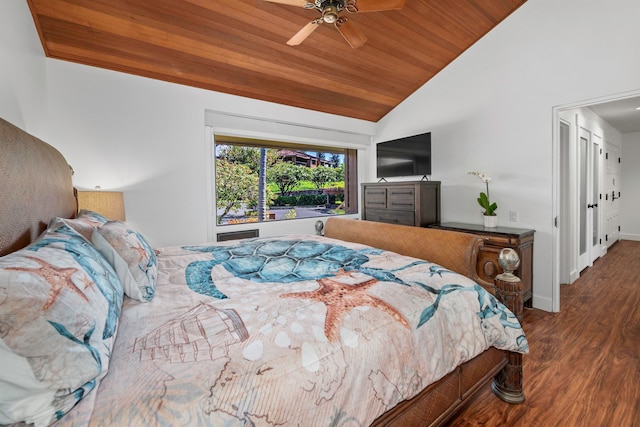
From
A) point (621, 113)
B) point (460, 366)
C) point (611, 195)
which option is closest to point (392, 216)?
point (460, 366)

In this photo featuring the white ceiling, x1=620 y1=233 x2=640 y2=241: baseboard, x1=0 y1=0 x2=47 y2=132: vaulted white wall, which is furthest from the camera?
x1=620 y1=233 x2=640 y2=241: baseboard

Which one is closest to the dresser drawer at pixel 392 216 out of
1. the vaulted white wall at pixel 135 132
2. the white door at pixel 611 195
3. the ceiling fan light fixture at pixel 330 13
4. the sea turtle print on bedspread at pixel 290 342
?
the vaulted white wall at pixel 135 132

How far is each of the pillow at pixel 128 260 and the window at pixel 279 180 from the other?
227cm

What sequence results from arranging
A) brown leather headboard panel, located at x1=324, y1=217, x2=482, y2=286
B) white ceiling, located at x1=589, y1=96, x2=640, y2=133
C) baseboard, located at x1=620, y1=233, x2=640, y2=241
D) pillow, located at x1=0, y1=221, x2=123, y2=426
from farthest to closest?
1. baseboard, located at x1=620, y1=233, x2=640, y2=241
2. white ceiling, located at x1=589, y1=96, x2=640, y2=133
3. brown leather headboard panel, located at x1=324, y1=217, x2=482, y2=286
4. pillow, located at x1=0, y1=221, x2=123, y2=426

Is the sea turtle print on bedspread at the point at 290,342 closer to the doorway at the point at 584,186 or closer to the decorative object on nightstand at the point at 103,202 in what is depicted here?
the decorative object on nightstand at the point at 103,202

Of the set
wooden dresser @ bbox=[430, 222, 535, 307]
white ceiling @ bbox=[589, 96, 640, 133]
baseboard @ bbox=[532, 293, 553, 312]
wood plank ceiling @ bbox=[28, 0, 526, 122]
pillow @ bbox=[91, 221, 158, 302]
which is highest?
wood plank ceiling @ bbox=[28, 0, 526, 122]

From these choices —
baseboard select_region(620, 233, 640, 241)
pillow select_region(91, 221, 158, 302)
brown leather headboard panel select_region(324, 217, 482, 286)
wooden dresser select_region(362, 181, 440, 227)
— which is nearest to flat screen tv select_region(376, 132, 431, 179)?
wooden dresser select_region(362, 181, 440, 227)

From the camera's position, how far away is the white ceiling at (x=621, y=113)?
3.90 meters

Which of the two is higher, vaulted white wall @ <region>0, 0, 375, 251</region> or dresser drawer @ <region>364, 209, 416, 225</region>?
vaulted white wall @ <region>0, 0, 375, 251</region>

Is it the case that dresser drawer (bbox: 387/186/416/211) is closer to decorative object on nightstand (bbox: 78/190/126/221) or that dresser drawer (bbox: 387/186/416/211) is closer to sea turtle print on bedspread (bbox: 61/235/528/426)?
sea turtle print on bedspread (bbox: 61/235/528/426)

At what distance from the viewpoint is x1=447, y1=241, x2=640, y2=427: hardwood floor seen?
5.30ft

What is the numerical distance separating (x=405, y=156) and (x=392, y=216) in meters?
0.90

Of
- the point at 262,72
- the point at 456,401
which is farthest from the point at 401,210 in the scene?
the point at 456,401

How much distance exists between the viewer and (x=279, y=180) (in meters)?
4.25
